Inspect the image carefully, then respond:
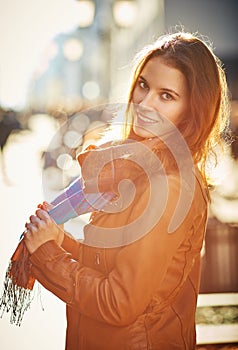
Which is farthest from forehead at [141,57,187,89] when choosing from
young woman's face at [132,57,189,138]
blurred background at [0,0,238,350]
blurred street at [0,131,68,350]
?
blurred background at [0,0,238,350]

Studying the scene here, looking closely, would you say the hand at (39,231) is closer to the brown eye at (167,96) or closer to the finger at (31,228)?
the finger at (31,228)

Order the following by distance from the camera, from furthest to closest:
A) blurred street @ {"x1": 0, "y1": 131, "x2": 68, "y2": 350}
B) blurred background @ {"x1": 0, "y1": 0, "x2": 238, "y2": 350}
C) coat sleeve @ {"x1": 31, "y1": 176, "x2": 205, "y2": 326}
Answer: blurred background @ {"x1": 0, "y1": 0, "x2": 238, "y2": 350}, blurred street @ {"x1": 0, "y1": 131, "x2": 68, "y2": 350}, coat sleeve @ {"x1": 31, "y1": 176, "x2": 205, "y2": 326}

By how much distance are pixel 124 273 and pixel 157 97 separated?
0.40 meters

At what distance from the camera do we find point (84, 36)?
114 inches

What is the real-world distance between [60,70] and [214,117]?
1800 millimetres

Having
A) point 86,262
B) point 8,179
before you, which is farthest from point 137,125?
point 8,179

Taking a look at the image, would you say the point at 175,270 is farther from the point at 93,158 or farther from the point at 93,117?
the point at 93,117

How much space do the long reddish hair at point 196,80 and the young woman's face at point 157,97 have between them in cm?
1

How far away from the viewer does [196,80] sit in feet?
3.75

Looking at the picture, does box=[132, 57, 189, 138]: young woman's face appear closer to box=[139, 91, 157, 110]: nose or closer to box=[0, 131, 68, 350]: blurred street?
box=[139, 91, 157, 110]: nose

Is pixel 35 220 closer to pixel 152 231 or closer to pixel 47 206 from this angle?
pixel 47 206

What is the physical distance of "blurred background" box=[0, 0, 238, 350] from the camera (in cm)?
229

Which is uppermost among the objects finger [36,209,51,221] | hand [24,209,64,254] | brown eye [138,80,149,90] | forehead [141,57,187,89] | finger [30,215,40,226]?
forehead [141,57,187,89]

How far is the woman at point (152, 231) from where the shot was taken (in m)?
1.06
